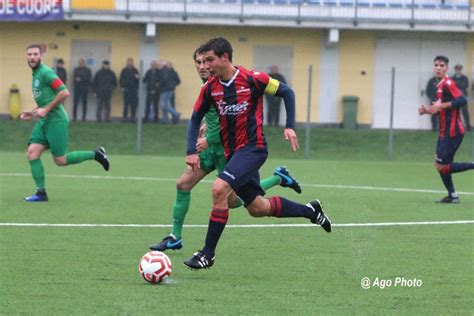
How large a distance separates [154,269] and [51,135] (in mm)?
7068

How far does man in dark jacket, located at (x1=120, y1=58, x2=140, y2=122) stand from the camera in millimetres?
32281

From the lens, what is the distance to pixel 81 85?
3316 centimetres

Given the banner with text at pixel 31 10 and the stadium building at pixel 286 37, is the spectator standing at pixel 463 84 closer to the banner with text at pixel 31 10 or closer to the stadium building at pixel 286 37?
the stadium building at pixel 286 37

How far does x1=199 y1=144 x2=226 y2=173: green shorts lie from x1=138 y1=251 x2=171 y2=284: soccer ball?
6.92 ft

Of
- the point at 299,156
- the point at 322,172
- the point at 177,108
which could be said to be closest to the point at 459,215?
the point at 322,172

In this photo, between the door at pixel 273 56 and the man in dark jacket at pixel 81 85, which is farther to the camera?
the door at pixel 273 56

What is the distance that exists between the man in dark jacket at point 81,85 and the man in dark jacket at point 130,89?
3.68 ft

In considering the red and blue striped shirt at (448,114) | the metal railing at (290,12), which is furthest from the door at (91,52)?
the red and blue striped shirt at (448,114)

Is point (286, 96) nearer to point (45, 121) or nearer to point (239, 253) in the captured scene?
point (239, 253)

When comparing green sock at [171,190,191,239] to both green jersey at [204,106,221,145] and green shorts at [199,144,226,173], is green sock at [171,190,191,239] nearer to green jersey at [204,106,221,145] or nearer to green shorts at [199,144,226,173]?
green shorts at [199,144,226,173]

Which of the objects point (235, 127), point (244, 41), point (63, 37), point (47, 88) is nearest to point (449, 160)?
point (47, 88)

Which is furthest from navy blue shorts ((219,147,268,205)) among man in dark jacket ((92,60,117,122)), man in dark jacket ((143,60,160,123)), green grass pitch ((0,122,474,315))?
man in dark jacket ((92,60,117,122))

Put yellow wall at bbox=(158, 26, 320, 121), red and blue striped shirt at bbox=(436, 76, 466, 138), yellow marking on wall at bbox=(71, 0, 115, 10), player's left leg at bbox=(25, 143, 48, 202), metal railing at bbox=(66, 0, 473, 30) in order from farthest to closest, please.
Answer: yellow wall at bbox=(158, 26, 320, 121) → metal railing at bbox=(66, 0, 473, 30) → yellow marking on wall at bbox=(71, 0, 115, 10) → red and blue striped shirt at bbox=(436, 76, 466, 138) → player's left leg at bbox=(25, 143, 48, 202)

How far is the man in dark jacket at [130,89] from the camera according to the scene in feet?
106
